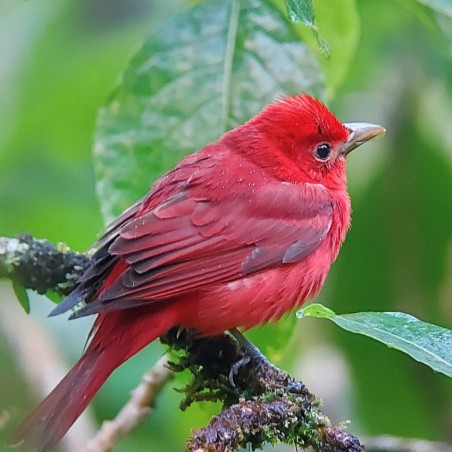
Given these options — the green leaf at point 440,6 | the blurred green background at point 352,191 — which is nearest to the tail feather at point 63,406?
the blurred green background at point 352,191

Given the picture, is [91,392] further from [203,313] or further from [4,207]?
[4,207]

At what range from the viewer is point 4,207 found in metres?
4.15

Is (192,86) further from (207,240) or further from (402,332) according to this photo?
(402,332)

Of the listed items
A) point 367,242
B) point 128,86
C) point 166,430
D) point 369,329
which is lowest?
point 166,430

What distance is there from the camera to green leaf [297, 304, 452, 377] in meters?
2.01

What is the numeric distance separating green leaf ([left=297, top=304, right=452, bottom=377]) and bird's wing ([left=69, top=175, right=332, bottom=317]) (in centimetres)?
83

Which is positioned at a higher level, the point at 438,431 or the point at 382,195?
the point at 382,195

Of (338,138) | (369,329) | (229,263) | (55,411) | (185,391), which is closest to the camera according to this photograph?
(369,329)

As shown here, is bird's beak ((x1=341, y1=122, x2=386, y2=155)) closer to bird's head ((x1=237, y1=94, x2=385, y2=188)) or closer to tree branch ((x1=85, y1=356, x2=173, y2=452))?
bird's head ((x1=237, y1=94, x2=385, y2=188))

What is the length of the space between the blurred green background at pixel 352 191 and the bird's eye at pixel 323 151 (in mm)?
Answer: 327

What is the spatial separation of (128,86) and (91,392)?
3.04 feet

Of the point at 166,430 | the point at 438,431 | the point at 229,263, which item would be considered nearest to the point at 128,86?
the point at 229,263

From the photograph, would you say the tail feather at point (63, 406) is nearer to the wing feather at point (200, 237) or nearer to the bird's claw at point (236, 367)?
the wing feather at point (200, 237)

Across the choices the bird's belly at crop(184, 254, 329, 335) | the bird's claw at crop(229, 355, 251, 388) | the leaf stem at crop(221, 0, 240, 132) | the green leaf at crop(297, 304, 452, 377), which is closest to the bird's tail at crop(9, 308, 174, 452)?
the bird's belly at crop(184, 254, 329, 335)
